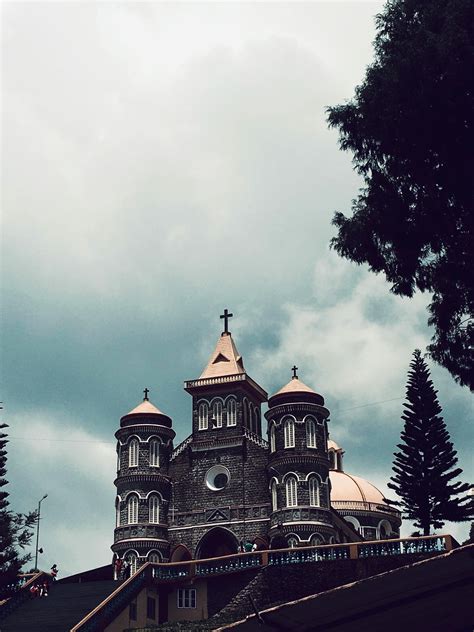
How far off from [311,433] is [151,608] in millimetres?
18072

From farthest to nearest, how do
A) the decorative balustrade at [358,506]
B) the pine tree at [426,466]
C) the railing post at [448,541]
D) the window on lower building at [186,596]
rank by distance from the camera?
the decorative balustrade at [358,506] < the pine tree at [426,466] < the window on lower building at [186,596] < the railing post at [448,541]

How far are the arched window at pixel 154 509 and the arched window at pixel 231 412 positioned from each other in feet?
20.9

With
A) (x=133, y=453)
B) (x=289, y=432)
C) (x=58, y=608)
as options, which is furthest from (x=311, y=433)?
(x=58, y=608)

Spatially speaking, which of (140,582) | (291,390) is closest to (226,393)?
(291,390)

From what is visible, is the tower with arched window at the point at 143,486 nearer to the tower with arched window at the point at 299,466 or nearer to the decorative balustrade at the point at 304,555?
the tower with arched window at the point at 299,466

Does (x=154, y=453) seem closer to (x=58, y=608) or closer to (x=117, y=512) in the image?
(x=117, y=512)

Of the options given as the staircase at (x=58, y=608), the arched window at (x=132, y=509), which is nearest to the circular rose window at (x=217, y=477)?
the arched window at (x=132, y=509)

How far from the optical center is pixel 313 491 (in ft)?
158

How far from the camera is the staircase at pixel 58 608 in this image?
Answer: 30.8m

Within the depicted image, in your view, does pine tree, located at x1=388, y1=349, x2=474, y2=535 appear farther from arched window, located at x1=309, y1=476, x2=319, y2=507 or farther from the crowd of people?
the crowd of people

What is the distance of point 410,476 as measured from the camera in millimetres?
47031

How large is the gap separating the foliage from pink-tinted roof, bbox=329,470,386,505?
1925 inches

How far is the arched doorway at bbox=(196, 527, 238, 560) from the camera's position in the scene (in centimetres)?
4847

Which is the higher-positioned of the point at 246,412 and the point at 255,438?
the point at 246,412
